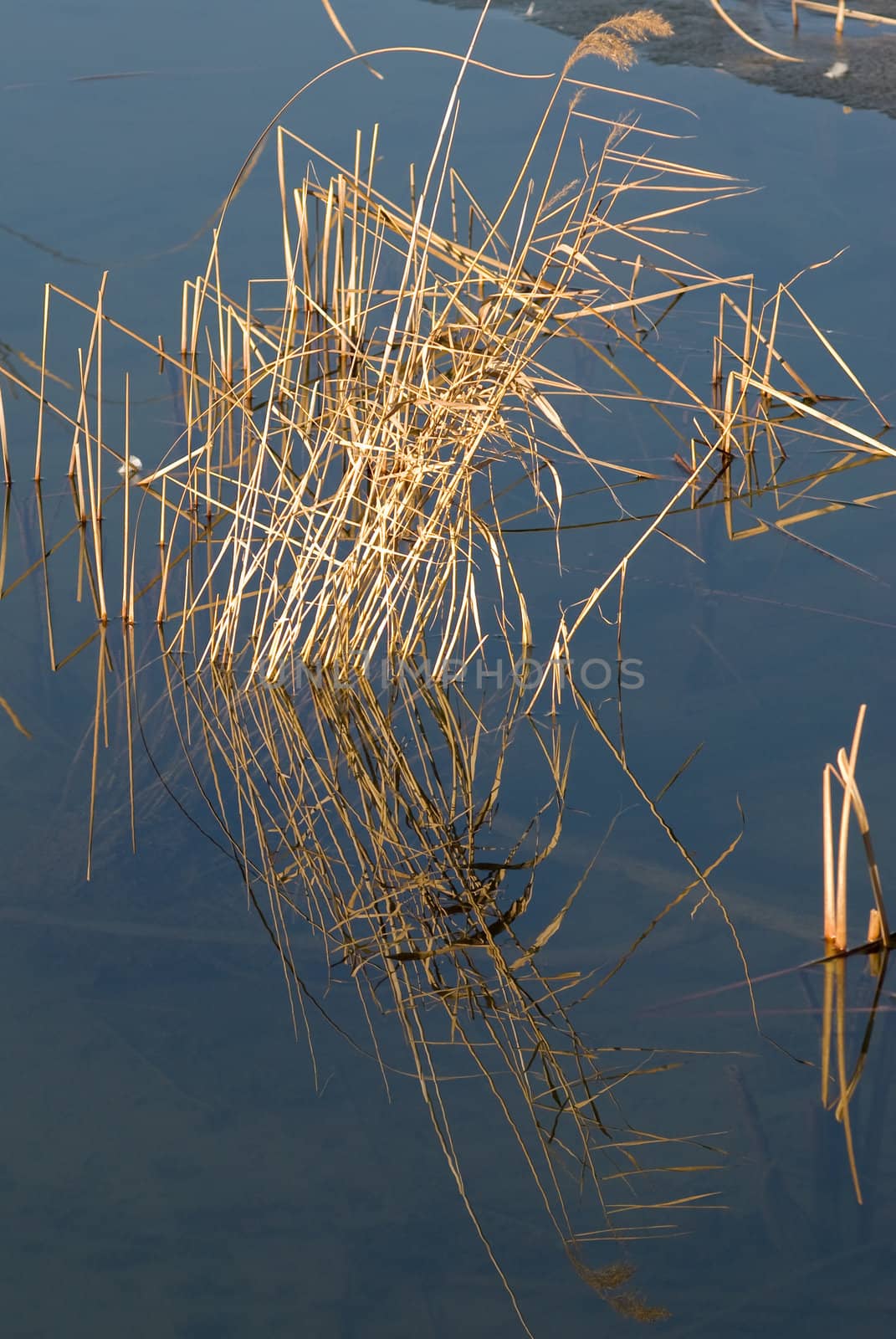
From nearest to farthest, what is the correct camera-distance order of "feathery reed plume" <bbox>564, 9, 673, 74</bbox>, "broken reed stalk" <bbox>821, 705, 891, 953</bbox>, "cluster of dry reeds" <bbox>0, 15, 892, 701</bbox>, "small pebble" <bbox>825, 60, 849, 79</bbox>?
"broken reed stalk" <bbox>821, 705, 891, 953</bbox>, "feathery reed plume" <bbox>564, 9, 673, 74</bbox>, "cluster of dry reeds" <bbox>0, 15, 892, 701</bbox>, "small pebble" <bbox>825, 60, 849, 79</bbox>

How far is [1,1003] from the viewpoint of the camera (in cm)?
199

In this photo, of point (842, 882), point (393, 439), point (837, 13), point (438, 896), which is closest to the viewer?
point (842, 882)

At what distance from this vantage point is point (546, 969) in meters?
2.06

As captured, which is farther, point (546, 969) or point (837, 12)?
point (837, 12)

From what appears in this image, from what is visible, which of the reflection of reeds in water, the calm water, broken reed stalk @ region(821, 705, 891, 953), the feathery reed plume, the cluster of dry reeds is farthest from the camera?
the cluster of dry reeds

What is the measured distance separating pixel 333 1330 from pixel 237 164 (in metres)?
3.94

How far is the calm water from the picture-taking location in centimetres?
162

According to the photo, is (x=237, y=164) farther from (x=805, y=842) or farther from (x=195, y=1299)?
(x=195, y=1299)

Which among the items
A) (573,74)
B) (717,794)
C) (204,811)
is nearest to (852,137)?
(573,74)

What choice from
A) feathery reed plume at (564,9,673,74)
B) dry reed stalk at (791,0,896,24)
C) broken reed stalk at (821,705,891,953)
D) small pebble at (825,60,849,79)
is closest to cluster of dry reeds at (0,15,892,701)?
feathery reed plume at (564,9,673,74)

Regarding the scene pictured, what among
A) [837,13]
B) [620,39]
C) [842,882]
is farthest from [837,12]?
[842,882]

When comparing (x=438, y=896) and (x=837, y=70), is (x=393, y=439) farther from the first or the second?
(x=837, y=70)

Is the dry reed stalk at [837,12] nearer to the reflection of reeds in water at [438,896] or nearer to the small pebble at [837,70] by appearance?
the small pebble at [837,70]

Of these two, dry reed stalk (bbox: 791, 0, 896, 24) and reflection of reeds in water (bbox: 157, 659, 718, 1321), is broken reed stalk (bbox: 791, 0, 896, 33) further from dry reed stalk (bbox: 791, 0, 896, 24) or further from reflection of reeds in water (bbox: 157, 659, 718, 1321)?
reflection of reeds in water (bbox: 157, 659, 718, 1321)
